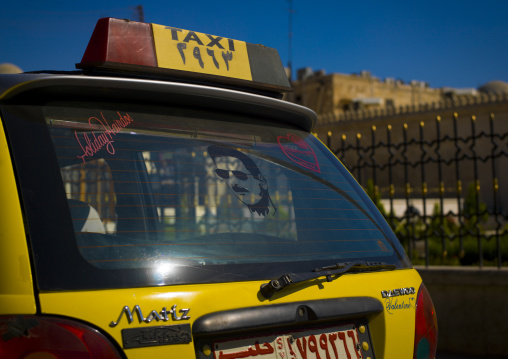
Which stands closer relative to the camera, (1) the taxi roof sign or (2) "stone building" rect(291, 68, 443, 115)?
(1) the taxi roof sign

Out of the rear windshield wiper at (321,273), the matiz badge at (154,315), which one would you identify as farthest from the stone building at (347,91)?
the matiz badge at (154,315)

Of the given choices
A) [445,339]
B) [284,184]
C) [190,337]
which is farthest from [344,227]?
[445,339]

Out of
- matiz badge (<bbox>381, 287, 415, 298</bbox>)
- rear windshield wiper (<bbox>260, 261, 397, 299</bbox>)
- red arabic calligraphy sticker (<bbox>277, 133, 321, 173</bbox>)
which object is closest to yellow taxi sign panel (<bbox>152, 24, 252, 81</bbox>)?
red arabic calligraphy sticker (<bbox>277, 133, 321, 173</bbox>)

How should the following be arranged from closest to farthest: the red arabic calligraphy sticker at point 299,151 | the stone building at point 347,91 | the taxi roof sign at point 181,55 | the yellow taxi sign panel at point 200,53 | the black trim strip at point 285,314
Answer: the black trim strip at point 285,314 → the taxi roof sign at point 181,55 → the yellow taxi sign panel at point 200,53 → the red arabic calligraphy sticker at point 299,151 → the stone building at point 347,91

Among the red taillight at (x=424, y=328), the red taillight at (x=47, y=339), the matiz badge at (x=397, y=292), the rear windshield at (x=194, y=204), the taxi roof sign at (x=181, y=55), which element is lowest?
the red taillight at (x=424, y=328)

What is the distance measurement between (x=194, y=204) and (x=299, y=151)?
1.39 feet

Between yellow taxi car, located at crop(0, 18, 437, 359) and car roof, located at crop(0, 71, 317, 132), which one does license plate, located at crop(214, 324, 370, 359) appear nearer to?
yellow taxi car, located at crop(0, 18, 437, 359)

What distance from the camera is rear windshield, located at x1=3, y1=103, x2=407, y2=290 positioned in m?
1.56

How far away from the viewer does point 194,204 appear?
2.08 meters

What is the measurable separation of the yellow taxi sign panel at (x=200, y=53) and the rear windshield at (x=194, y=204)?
0.20 metres

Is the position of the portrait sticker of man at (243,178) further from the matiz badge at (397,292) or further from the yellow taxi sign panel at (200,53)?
the matiz badge at (397,292)

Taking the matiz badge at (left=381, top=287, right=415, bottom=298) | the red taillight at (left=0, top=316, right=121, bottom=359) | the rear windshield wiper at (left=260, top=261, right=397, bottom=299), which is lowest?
the matiz badge at (left=381, top=287, right=415, bottom=298)

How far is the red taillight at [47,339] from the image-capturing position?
1347 millimetres

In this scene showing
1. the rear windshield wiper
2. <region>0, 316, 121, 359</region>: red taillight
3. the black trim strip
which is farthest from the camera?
the rear windshield wiper
